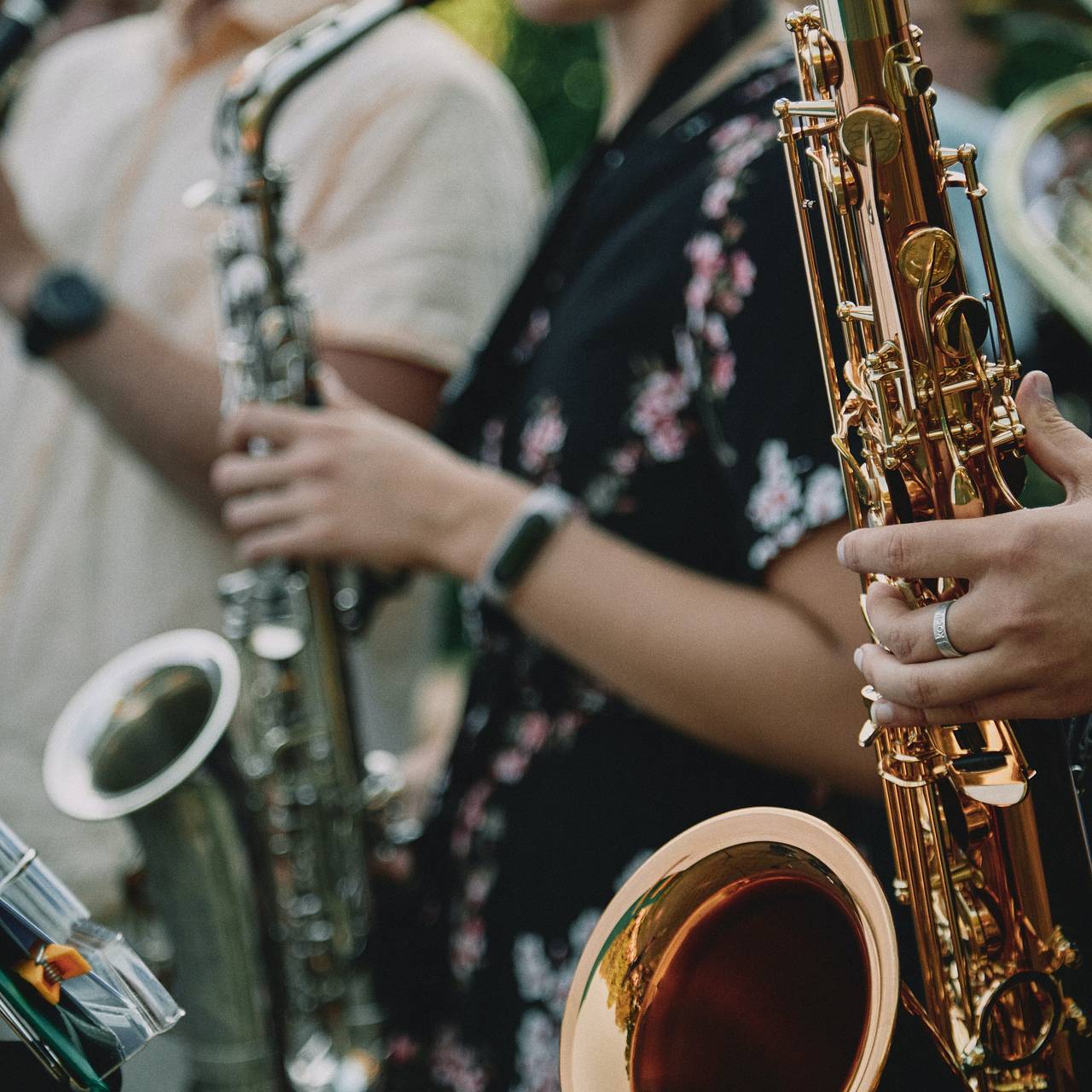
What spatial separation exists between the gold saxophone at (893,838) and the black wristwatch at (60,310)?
104 centimetres

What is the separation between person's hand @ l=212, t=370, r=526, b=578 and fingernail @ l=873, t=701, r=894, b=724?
495 mm

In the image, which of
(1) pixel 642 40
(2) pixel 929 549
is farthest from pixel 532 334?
(2) pixel 929 549

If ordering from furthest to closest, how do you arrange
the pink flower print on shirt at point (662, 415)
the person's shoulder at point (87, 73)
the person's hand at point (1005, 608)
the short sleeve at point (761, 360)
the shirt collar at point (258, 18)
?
the person's shoulder at point (87, 73)
the shirt collar at point (258, 18)
the pink flower print on shirt at point (662, 415)
the short sleeve at point (761, 360)
the person's hand at point (1005, 608)

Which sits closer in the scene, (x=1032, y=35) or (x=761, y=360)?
(x=761, y=360)

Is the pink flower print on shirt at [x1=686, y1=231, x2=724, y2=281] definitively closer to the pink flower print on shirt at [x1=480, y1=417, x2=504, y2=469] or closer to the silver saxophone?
the pink flower print on shirt at [x1=480, y1=417, x2=504, y2=469]

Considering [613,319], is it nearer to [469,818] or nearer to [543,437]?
[543,437]

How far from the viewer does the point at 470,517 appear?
1235 mm

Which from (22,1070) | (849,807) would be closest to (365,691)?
(849,807)

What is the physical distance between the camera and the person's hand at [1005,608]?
69 centimetres

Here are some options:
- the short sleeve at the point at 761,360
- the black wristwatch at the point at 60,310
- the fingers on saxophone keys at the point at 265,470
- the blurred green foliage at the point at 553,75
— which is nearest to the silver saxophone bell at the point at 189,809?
the fingers on saxophone keys at the point at 265,470

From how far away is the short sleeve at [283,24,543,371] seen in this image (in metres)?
1.70

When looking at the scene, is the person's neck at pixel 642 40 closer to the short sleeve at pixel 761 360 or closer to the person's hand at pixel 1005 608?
the short sleeve at pixel 761 360

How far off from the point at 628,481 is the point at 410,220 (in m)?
0.68

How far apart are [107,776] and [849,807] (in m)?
0.86
